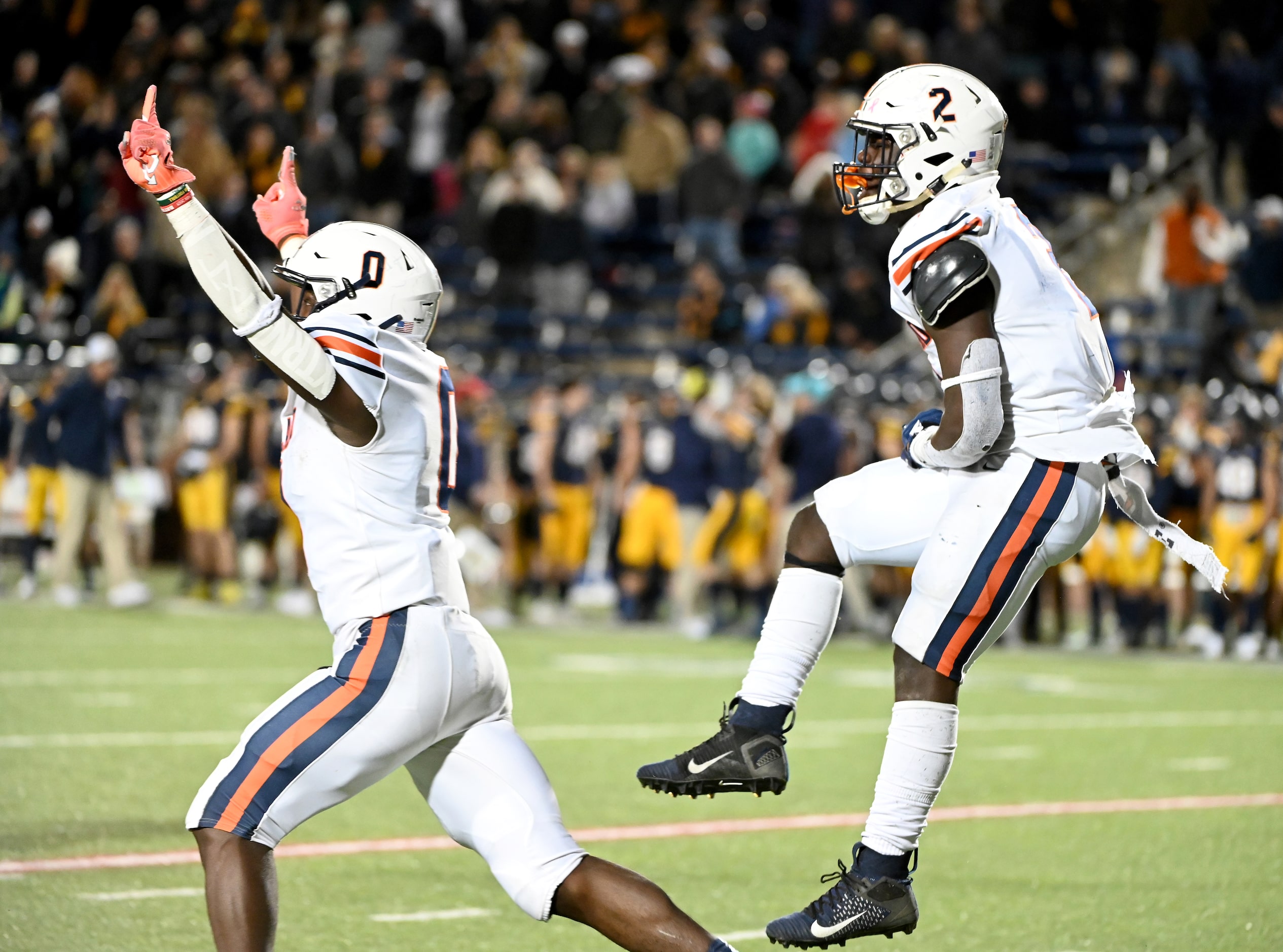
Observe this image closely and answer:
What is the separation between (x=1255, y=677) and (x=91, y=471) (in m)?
9.10

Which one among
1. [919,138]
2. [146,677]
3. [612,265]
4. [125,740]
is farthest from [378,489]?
[612,265]

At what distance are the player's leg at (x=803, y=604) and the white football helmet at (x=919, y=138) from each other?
0.64 m

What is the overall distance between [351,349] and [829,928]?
1.61m

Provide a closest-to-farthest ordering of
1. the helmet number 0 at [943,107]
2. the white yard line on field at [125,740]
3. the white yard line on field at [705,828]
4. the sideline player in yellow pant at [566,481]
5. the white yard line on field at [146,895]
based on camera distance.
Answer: the helmet number 0 at [943,107]
the white yard line on field at [146,895]
the white yard line on field at [705,828]
the white yard line on field at [125,740]
the sideline player in yellow pant at [566,481]

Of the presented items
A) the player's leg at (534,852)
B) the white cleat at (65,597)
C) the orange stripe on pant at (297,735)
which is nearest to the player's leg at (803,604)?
the player's leg at (534,852)

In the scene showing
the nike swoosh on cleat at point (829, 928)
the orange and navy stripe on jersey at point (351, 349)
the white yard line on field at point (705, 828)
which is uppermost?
the orange and navy stripe on jersey at point (351, 349)

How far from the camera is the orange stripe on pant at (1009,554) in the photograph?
4223mm

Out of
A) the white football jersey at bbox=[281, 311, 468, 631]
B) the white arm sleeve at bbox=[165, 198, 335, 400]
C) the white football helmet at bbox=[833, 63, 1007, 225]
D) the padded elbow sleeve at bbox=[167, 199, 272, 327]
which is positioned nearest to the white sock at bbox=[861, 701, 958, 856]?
the white football jersey at bbox=[281, 311, 468, 631]

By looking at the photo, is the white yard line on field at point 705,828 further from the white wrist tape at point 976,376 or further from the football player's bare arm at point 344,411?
the white wrist tape at point 976,376

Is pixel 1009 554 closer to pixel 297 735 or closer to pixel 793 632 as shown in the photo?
pixel 793 632

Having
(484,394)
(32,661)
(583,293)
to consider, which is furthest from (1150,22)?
(32,661)

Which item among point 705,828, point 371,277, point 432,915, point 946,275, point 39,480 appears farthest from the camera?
point 39,480

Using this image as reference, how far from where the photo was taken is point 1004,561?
166 inches

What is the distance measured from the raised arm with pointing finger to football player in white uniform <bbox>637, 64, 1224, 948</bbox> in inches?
42.4
